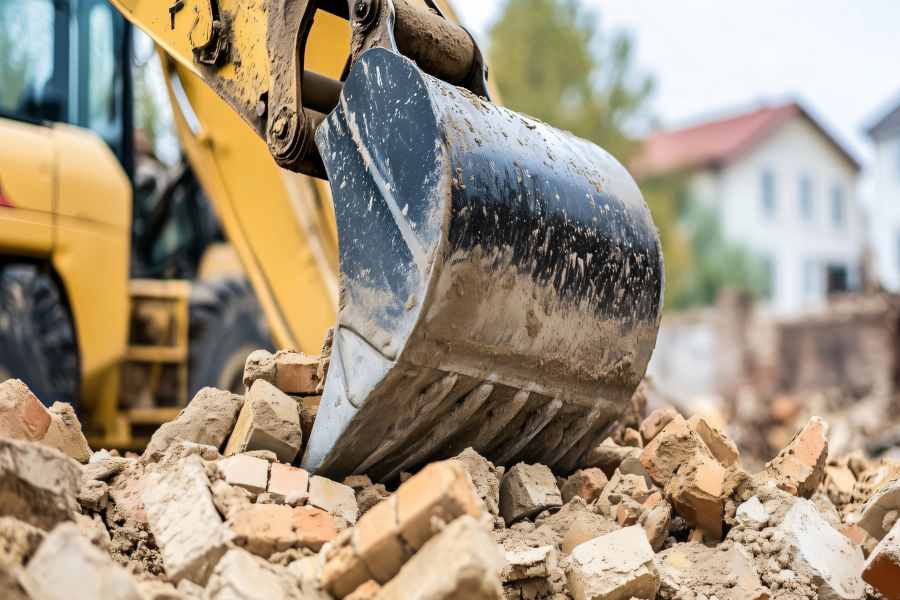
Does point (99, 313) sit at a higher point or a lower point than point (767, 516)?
lower

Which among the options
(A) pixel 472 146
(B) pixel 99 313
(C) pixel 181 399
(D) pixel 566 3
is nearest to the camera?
(A) pixel 472 146

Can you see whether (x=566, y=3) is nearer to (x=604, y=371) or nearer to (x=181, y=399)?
(x=181, y=399)

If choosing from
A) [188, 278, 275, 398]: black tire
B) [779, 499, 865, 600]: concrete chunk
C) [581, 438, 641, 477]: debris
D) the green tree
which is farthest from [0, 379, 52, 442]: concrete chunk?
the green tree

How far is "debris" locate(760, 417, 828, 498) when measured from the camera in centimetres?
247

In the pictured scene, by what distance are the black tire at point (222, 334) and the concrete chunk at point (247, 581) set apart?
11.7 feet

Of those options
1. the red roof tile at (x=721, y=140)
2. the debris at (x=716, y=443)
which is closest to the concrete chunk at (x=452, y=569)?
the debris at (x=716, y=443)

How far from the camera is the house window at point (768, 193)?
2620cm

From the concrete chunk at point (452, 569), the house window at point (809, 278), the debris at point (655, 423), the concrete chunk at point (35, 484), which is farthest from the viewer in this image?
the house window at point (809, 278)

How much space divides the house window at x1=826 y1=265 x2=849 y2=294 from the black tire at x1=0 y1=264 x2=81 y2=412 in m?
27.7

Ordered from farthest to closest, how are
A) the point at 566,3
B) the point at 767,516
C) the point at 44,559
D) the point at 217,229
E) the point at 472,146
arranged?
the point at 566,3 → the point at 217,229 → the point at 767,516 → the point at 472,146 → the point at 44,559

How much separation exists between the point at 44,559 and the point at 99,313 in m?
3.07

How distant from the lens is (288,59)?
2244 millimetres

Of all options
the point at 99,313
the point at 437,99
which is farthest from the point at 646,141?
the point at 437,99

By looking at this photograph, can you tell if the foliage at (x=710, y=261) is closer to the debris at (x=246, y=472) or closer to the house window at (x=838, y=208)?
the house window at (x=838, y=208)
